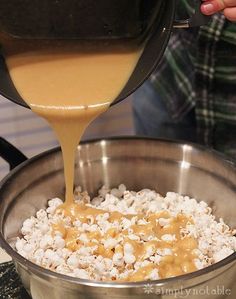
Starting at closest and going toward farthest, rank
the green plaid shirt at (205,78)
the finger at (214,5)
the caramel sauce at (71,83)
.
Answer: the finger at (214,5)
the caramel sauce at (71,83)
the green plaid shirt at (205,78)

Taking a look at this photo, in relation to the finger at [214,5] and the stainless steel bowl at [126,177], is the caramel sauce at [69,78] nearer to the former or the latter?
the stainless steel bowl at [126,177]

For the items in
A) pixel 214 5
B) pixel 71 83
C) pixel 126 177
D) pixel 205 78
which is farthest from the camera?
pixel 205 78

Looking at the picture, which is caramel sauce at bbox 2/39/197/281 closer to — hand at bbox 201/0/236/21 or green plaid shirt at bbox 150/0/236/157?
hand at bbox 201/0/236/21

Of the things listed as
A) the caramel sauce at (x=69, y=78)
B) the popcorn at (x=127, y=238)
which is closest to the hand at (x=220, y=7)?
the caramel sauce at (x=69, y=78)

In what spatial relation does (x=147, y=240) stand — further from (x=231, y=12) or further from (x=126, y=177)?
(x=231, y=12)

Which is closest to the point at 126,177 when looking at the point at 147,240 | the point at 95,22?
the point at 147,240

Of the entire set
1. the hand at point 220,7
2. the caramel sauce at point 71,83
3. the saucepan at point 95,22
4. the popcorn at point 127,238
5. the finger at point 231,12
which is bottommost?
the popcorn at point 127,238

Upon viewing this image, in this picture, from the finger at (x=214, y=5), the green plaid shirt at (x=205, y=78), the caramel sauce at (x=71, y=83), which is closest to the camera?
the finger at (x=214, y=5)
